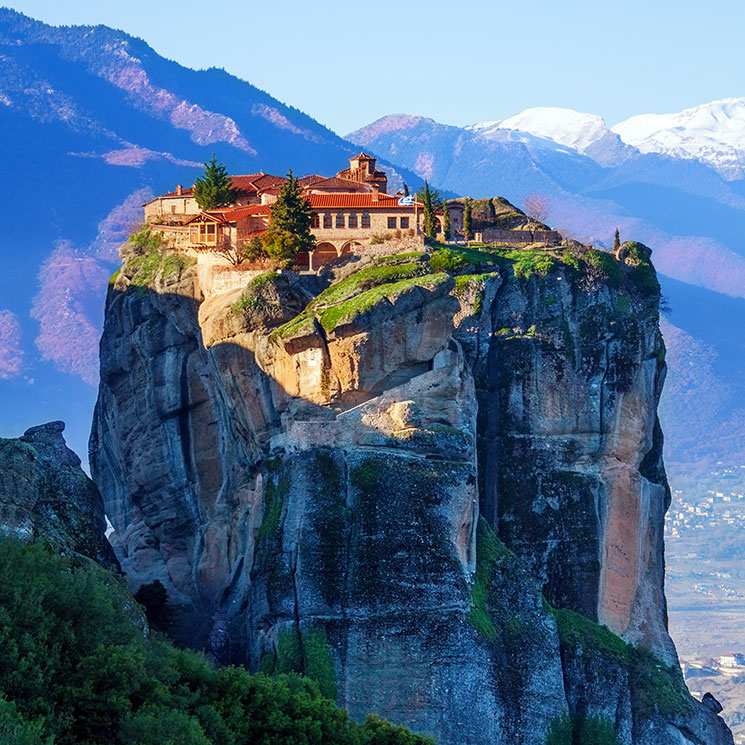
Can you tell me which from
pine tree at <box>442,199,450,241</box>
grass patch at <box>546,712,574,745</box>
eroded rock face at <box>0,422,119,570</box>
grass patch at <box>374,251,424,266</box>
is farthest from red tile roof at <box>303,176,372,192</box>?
grass patch at <box>546,712,574,745</box>

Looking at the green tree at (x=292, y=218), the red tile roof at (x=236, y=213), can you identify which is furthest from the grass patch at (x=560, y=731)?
the red tile roof at (x=236, y=213)

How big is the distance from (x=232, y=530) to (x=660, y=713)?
60.9 ft

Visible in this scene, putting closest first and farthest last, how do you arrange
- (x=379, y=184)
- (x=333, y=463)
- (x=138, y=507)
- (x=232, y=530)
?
(x=333, y=463) → (x=232, y=530) → (x=138, y=507) → (x=379, y=184)

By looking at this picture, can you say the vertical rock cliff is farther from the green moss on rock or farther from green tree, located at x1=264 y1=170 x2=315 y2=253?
green tree, located at x1=264 y1=170 x2=315 y2=253

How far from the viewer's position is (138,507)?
92.9 meters

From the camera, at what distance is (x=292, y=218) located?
88.6m

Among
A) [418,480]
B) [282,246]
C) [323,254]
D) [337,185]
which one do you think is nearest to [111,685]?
[418,480]

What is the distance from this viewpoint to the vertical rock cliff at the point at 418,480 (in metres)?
71.5

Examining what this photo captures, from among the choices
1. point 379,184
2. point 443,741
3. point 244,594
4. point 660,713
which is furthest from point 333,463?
point 379,184

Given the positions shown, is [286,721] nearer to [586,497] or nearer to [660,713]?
[660,713]

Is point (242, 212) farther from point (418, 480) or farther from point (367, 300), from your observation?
point (418, 480)

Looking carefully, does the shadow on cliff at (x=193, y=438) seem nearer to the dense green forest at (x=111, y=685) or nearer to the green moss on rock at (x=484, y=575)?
the green moss on rock at (x=484, y=575)

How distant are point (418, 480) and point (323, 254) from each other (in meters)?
18.9

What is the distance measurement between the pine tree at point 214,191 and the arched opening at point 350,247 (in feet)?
30.4
